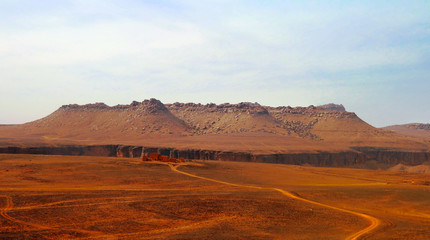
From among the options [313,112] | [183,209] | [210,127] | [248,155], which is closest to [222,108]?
[210,127]

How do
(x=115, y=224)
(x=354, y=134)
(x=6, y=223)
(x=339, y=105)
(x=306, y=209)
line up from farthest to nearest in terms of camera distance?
(x=339, y=105) < (x=354, y=134) < (x=306, y=209) < (x=115, y=224) < (x=6, y=223)

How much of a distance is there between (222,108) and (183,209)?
92989 millimetres

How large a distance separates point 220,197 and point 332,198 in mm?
7149

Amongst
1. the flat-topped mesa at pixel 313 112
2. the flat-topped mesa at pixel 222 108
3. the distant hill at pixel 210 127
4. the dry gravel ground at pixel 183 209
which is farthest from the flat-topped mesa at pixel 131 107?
the dry gravel ground at pixel 183 209

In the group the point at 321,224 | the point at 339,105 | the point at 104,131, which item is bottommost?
the point at 321,224

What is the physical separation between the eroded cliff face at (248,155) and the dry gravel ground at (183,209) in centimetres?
2886

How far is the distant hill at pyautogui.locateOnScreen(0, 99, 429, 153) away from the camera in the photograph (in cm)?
8188

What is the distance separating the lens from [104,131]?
313ft

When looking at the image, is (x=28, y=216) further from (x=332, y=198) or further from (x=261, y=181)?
(x=261, y=181)

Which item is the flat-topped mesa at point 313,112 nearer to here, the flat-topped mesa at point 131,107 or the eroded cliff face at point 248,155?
the eroded cliff face at point 248,155

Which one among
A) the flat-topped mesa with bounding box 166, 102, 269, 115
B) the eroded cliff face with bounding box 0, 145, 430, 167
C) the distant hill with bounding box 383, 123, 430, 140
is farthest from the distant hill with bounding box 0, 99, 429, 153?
the distant hill with bounding box 383, 123, 430, 140

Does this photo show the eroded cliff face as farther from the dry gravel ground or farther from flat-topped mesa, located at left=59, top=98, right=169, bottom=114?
flat-topped mesa, located at left=59, top=98, right=169, bottom=114

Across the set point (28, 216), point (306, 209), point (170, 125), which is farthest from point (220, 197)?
point (170, 125)

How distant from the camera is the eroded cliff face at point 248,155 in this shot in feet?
193
